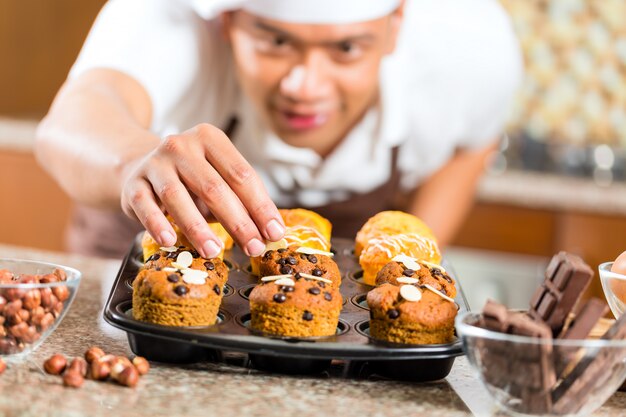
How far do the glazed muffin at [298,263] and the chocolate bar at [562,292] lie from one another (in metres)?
0.30

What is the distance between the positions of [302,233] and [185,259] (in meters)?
0.30

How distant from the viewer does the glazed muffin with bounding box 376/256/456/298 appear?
3.82 feet

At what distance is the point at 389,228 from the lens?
1.43 meters

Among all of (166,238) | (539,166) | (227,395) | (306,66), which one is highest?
(306,66)

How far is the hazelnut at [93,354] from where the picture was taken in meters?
1.06

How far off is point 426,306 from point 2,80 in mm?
3165

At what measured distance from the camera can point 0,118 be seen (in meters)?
3.60

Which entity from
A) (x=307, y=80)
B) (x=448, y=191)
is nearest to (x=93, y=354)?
(x=307, y=80)

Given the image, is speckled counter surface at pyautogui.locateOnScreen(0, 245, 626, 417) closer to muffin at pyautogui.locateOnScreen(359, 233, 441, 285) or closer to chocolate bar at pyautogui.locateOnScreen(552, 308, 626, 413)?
chocolate bar at pyautogui.locateOnScreen(552, 308, 626, 413)

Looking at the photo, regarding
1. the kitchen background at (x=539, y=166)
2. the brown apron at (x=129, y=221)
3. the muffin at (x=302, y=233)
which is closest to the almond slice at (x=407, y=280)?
the muffin at (x=302, y=233)

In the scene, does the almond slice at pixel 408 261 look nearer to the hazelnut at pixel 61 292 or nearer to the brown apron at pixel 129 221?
the hazelnut at pixel 61 292

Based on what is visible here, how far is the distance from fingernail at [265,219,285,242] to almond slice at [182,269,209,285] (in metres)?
0.12

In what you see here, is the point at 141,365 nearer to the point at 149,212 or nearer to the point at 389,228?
the point at 149,212

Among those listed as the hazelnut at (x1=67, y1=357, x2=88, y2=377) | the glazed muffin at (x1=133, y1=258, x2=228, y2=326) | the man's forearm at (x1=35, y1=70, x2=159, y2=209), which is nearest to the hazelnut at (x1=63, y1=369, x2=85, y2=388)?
the hazelnut at (x1=67, y1=357, x2=88, y2=377)
